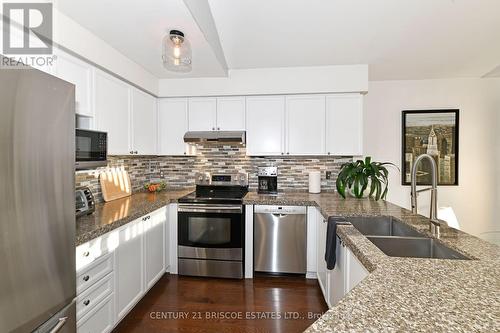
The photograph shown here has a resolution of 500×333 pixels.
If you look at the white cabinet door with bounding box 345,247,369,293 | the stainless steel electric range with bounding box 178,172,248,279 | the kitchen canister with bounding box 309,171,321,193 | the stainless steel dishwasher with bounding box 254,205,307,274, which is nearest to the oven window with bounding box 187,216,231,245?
the stainless steel electric range with bounding box 178,172,248,279

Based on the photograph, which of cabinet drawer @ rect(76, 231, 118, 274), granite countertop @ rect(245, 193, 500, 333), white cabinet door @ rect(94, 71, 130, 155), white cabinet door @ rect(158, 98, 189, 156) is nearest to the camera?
granite countertop @ rect(245, 193, 500, 333)

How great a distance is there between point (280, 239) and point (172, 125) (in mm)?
2020

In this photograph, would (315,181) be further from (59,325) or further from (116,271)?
(59,325)

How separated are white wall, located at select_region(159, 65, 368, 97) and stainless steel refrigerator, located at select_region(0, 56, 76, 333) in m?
Answer: 2.10

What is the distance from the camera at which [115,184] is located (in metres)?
2.74

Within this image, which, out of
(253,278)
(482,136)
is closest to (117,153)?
(253,278)

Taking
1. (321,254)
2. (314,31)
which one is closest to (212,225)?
(321,254)

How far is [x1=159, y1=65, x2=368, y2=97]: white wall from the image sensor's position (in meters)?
2.96

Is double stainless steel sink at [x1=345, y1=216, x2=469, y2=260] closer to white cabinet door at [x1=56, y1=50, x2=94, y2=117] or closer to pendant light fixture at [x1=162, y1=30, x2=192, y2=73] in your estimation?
pendant light fixture at [x1=162, y1=30, x2=192, y2=73]

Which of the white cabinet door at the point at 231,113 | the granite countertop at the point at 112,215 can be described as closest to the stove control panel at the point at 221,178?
the granite countertop at the point at 112,215

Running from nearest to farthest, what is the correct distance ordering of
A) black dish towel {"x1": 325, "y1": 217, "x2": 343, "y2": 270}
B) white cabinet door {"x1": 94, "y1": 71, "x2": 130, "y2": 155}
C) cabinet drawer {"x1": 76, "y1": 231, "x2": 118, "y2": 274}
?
1. cabinet drawer {"x1": 76, "y1": 231, "x2": 118, "y2": 274}
2. black dish towel {"x1": 325, "y1": 217, "x2": 343, "y2": 270}
3. white cabinet door {"x1": 94, "y1": 71, "x2": 130, "y2": 155}

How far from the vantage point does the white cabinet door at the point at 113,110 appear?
2.20 metres

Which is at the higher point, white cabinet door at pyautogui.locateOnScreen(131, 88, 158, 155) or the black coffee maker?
white cabinet door at pyautogui.locateOnScreen(131, 88, 158, 155)

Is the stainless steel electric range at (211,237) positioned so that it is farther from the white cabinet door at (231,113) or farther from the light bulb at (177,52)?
the light bulb at (177,52)
